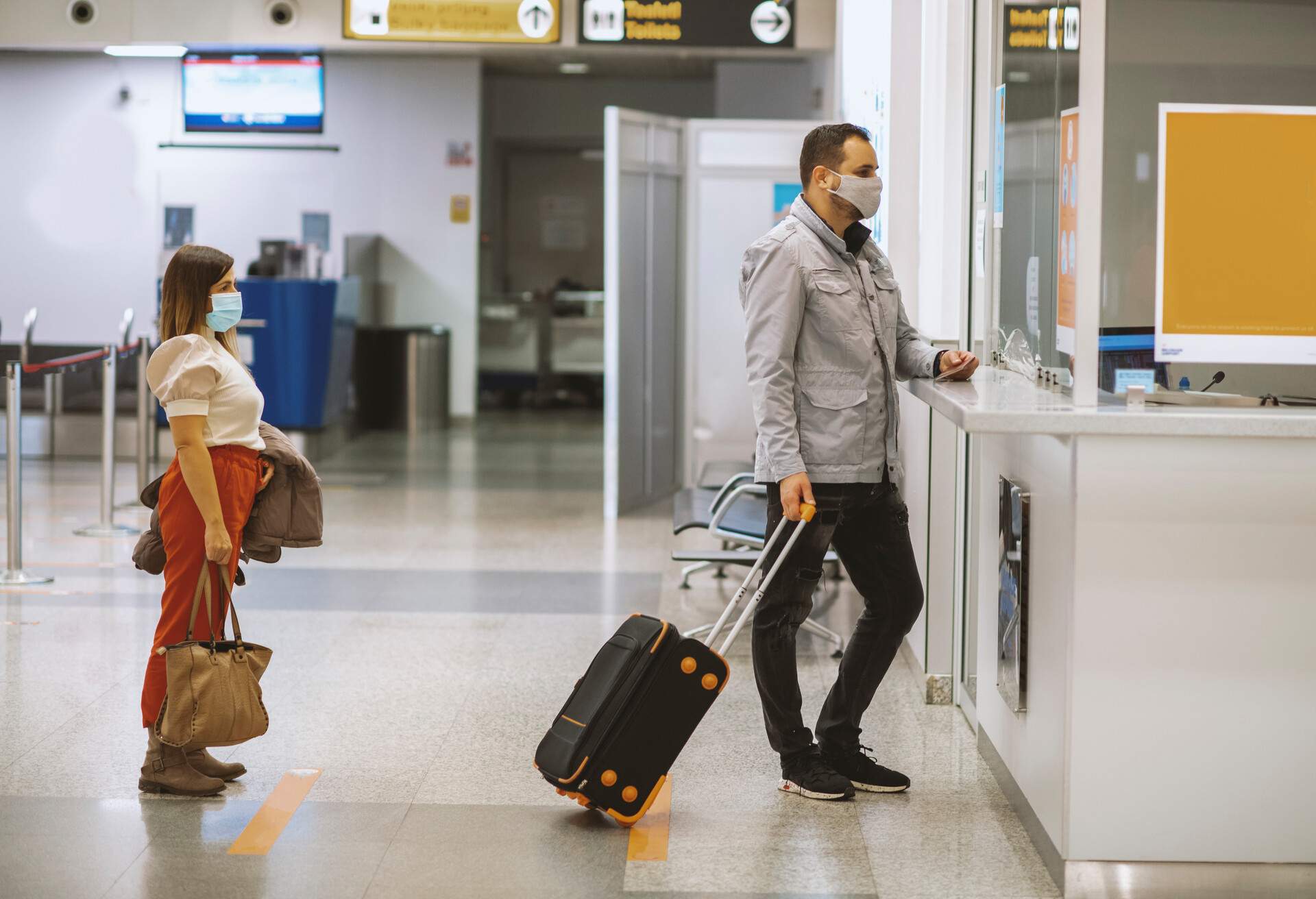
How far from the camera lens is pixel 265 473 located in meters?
3.49

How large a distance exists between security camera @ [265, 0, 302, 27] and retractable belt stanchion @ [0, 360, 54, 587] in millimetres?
4157

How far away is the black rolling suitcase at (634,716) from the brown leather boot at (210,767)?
0.83 meters

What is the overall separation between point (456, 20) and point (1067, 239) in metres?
6.79

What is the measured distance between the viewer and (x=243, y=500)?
11.2 ft

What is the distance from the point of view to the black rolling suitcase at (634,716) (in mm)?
3176

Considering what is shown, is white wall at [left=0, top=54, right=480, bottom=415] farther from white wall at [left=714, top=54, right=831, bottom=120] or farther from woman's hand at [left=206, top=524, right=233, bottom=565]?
woman's hand at [left=206, top=524, right=233, bottom=565]

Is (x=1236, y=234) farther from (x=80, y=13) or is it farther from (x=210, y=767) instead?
(x=80, y=13)

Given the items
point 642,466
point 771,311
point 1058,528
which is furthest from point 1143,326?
point 642,466

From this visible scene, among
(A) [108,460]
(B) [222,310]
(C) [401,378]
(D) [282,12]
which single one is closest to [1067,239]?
(B) [222,310]

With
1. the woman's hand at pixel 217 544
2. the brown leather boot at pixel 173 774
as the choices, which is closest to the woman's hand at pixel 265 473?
the woman's hand at pixel 217 544

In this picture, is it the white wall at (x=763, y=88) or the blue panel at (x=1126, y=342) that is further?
the white wall at (x=763, y=88)

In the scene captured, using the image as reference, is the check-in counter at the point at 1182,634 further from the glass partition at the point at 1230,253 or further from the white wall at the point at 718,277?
the white wall at the point at 718,277

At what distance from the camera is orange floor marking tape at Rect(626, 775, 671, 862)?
309 centimetres

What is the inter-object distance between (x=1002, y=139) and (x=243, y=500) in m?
2.09
